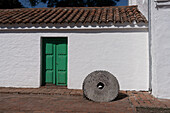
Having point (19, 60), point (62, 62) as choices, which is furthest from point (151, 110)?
point (19, 60)

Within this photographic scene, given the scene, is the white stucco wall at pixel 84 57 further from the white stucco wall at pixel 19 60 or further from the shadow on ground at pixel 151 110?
the shadow on ground at pixel 151 110

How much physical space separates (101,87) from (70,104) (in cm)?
110

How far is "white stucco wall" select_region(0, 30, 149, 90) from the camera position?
7.17 meters

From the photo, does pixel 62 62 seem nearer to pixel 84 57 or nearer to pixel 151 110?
pixel 84 57

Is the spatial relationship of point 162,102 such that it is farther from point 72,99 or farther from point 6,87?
A: point 6,87

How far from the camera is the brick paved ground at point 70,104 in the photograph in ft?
15.6

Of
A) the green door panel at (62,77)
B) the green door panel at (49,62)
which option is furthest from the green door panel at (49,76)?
the green door panel at (62,77)

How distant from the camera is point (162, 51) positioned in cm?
595

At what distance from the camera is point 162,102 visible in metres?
5.40

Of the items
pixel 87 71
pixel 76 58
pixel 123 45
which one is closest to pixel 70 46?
pixel 76 58

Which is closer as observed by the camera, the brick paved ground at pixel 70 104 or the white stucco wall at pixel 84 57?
the brick paved ground at pixel 70 104

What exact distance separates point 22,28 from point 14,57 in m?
1.20

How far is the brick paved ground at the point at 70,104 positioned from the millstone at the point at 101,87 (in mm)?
Result: 201

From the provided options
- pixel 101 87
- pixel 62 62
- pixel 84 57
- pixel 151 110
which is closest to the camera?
pixel 151 110
